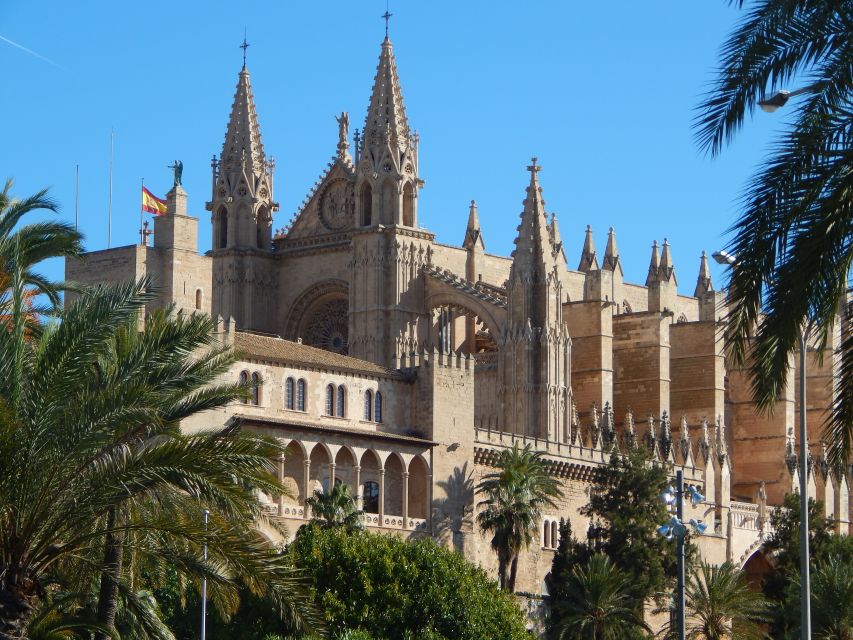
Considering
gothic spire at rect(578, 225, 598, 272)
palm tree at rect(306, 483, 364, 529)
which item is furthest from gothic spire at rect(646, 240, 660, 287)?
palm tree at rect(306, 483, 364, 529)

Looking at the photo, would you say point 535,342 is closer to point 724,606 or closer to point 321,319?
point 321,319

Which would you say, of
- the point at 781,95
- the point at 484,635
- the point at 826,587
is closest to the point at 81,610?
the point at 484,635

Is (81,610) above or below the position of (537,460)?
below

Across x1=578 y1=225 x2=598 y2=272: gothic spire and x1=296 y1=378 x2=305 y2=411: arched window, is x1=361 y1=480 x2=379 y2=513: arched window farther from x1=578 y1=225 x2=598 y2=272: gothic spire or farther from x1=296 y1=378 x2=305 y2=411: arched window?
x1=578 y1=225 x2=598 y2=272: gothic spire

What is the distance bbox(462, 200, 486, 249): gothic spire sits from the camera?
284 feet

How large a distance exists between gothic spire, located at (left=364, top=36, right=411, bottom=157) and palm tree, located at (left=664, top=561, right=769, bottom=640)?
2347cm

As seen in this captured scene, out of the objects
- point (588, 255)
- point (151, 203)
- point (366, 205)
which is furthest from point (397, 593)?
point (588, 255)

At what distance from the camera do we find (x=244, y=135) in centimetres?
8331

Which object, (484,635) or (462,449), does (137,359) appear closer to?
(484,635)

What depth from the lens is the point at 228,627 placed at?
4553 cm

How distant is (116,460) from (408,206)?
52969 millimetres

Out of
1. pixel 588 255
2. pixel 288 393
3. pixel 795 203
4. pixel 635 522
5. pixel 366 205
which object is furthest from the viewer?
pixel 588 255

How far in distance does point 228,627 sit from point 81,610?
11.0 m

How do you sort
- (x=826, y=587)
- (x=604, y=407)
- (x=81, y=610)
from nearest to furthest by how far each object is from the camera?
(x=81, y=610)
(x=826, y=587)
(x=604, y=407)
